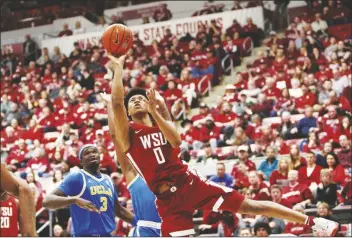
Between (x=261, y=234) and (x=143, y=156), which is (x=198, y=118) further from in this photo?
(x=143, y=156)

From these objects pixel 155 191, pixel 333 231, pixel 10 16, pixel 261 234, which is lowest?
pixel 261 234

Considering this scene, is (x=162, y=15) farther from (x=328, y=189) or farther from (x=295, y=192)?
(x=328, y=189)

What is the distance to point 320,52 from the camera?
17.0 m

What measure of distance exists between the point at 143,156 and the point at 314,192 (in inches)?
228

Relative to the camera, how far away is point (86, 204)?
698cm

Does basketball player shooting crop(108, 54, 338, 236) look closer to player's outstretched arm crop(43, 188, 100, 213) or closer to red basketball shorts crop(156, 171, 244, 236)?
red basketball shorts crop(156, 171, 244, 236)

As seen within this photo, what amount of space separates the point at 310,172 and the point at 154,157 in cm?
612

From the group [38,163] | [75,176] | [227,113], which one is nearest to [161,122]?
[75,176]

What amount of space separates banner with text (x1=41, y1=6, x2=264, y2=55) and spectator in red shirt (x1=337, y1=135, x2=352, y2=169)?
352 inches

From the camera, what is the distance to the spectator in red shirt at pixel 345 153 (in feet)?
39.9

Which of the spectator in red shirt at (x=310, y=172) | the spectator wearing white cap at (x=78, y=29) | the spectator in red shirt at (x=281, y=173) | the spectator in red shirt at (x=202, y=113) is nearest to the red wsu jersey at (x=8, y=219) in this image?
the spectator in red shirt at (x=281, y=173)

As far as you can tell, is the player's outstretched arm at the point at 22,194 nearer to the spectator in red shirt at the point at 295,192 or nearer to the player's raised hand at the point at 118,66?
the player's raised hand at the point at 118,66

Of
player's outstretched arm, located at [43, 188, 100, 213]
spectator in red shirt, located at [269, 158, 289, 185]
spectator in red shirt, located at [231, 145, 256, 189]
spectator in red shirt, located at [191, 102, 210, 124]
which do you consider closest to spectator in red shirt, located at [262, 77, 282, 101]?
spectator in red shirt, located at [191, 102, 210, 124]

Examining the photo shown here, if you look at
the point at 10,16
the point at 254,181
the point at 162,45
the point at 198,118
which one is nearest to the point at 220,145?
the point at 198,118
